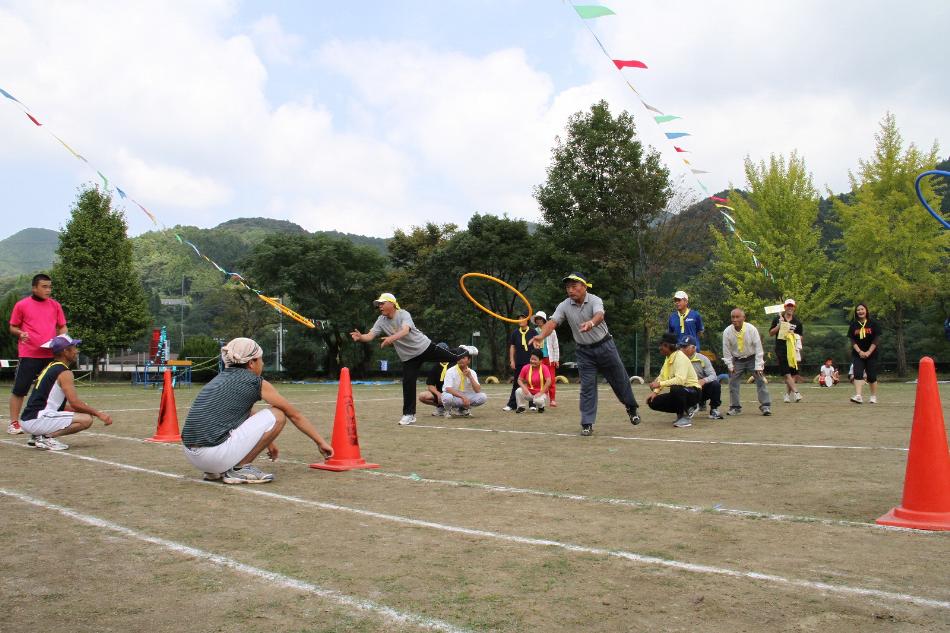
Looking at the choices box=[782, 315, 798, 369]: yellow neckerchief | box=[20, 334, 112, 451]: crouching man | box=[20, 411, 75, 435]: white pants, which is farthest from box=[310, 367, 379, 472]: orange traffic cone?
box=[782, 315, 798, 369]: yellow neckerchief

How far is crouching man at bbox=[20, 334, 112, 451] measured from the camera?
954cm

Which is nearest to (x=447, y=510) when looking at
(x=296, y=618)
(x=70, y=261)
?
(x=296, y=618)

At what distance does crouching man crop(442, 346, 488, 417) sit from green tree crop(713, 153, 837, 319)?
3167cm

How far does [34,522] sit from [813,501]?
214 inches

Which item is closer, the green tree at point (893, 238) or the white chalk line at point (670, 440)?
the white chalk line at point (670, 440)

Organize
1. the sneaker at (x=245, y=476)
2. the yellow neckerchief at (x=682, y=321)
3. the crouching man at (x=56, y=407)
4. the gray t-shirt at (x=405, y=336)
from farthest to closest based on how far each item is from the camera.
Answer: the yellow neckerchief at (x=682, y=321) → the gray t-shirt at (x=405, y=336) → the crouching man at (x=56, y=407) → the sneaker at (x=245, y=476)

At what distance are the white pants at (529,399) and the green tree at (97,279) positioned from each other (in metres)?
33.6

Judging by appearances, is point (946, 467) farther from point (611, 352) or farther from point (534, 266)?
point (534, 266)

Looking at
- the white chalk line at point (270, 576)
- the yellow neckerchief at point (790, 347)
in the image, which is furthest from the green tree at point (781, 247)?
the white chalk line at point (270, 576)

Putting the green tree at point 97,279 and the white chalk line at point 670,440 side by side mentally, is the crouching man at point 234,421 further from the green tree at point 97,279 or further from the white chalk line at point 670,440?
the green tree at point 97,279

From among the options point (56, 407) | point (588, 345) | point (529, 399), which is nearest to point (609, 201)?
point (529, 399)

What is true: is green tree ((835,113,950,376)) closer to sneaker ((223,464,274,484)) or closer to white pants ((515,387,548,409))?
white pants ((515,387,548,409))

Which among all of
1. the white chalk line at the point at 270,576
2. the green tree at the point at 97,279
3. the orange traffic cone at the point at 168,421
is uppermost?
the green tree at the point at 97,279

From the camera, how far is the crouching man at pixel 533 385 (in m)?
15.6
